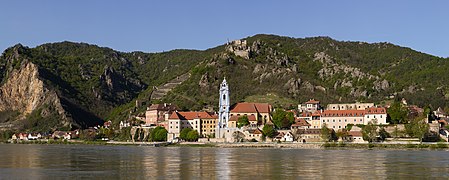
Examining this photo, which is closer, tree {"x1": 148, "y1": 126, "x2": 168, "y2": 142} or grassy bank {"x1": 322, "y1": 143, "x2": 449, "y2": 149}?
grassy bank {"x1": 322, "y1": 143, "x2": 449, "y2": 149}

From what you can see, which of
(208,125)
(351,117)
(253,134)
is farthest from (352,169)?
(208,125)

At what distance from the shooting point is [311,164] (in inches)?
2338

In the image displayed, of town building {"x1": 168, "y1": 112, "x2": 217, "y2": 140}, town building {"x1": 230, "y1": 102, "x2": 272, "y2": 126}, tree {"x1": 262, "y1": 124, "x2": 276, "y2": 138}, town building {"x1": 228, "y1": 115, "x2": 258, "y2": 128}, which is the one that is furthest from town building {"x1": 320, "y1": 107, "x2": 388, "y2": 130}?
town building {"x1": 168, "y1": 112, "x2": 217, "y2": 140}

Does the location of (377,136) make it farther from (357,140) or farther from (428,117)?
(428,117)

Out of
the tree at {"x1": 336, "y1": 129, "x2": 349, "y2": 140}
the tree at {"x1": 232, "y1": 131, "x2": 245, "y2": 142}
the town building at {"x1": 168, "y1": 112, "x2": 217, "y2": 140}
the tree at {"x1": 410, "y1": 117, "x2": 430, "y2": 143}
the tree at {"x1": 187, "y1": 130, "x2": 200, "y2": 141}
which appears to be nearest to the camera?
the tree at {"x1": 410, "y1": 117, "x2": 430, "y2": 143}

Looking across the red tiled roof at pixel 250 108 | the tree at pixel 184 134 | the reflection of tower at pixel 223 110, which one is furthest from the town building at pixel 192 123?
the red tiled roof at pixel 250 108

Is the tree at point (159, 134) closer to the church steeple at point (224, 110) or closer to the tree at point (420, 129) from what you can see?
the church steeple at point (224, 110)

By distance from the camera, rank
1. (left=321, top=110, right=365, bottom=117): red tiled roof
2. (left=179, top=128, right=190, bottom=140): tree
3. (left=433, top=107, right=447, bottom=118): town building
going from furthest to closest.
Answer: (left=179, top=128, right=190, bottom=140): tree → (left=433, top=107, right=447, bottom=118): town building → (left=321, top=110, right=365, bottom=117): red tiled roof

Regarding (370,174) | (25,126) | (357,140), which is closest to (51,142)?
(25,126)

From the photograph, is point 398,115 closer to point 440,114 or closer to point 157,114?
point 440,114

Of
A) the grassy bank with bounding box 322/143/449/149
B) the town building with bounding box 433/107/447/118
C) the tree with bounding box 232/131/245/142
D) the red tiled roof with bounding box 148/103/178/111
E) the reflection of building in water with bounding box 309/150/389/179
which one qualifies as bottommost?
the reflection of building in water with bounding box 309/150/389/179

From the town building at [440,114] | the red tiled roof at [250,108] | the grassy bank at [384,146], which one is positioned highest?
the red tiled roof at [250,108]

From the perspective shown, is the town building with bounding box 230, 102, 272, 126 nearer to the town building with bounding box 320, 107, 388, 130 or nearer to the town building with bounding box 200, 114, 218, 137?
the town building with bounding box 200, 114, 218, 137

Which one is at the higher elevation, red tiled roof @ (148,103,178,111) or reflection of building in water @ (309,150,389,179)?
red tiled roof @ (148,103,178,111)
